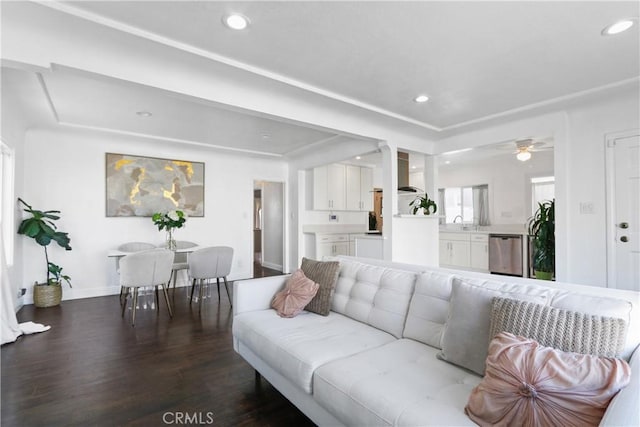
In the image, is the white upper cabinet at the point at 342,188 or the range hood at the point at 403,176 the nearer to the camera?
the range hood at the point at 403,176

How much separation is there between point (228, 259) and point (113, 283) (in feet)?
6.68

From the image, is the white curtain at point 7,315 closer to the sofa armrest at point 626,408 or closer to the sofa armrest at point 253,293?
the sofa armrest at point 253,293

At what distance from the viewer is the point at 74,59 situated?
221cm

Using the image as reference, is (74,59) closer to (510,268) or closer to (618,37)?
(618,37)

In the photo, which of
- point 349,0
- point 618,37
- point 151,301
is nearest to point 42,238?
point 151,301

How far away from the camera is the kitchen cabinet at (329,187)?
6426 mm

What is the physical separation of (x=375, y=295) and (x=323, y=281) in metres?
0.45

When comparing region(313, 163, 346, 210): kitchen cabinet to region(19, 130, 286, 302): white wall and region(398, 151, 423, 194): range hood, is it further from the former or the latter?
region(19, 130, 286, 302): white wall

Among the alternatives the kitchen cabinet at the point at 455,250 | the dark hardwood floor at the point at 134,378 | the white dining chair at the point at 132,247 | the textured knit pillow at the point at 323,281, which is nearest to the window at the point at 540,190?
the kitchen cabinet at the point at 455,250

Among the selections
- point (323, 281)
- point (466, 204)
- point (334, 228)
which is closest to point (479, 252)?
point (466, 204)

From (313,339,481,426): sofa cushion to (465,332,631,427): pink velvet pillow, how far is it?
4.8 inches

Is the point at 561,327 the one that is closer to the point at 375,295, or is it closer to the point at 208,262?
the point at 375,295

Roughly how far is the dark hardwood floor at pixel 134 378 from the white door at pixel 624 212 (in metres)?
3.50

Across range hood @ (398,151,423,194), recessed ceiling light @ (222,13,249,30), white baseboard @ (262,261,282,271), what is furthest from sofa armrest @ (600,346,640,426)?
white baseboard @ (262,261,282,271)
